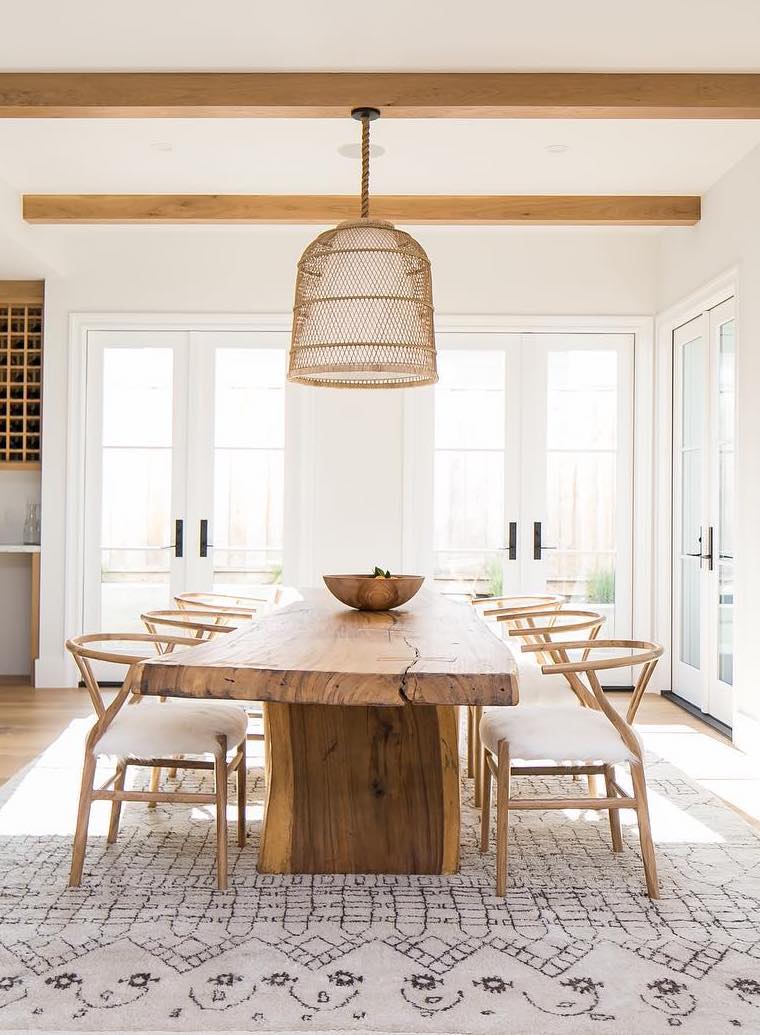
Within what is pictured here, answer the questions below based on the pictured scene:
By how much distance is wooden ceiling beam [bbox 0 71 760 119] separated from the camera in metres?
3.60

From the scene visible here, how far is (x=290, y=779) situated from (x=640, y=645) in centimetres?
119

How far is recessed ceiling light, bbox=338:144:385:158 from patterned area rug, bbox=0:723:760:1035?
3.02m

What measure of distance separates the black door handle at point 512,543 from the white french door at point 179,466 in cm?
141

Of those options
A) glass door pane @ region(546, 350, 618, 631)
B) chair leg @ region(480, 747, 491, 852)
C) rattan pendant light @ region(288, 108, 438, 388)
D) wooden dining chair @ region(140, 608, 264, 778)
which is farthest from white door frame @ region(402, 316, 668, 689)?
chair leg @ region(480, 747, 491, 852)

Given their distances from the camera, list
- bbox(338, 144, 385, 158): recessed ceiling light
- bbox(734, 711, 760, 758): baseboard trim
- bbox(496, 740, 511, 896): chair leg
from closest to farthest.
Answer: bbox(496, 740, 511, 896): chair leg < bbox(734, 711, 760, 758): baseboard trim < bbox(338, 144, 385, 158): recessed ceiling light

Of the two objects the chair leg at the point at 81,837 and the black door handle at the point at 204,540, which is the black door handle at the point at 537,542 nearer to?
the black door handle at the point at 204,540

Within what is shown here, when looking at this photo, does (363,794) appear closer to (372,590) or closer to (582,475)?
(372,590)

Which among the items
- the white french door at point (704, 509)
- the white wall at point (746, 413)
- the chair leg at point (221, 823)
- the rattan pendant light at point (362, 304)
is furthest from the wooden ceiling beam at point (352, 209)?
the chair leg at point (221, 823)

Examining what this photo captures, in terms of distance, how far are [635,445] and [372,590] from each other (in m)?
3.05

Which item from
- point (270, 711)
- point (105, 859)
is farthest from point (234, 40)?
point (105, 859)

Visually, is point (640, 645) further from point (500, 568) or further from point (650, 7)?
point (500, 568)

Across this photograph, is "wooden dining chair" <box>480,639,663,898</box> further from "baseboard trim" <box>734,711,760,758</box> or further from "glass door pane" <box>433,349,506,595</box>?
"glass door pane" <box>433,349,506,595</box>

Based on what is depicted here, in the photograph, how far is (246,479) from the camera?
19.1ft

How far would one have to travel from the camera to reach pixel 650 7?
10.3ft
